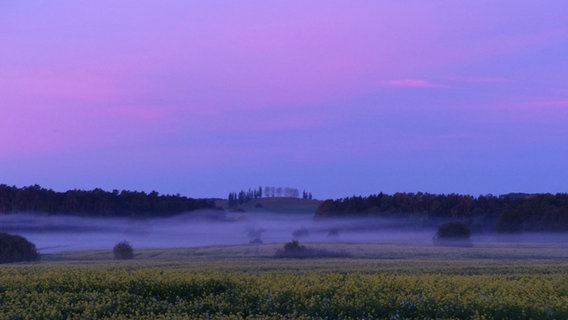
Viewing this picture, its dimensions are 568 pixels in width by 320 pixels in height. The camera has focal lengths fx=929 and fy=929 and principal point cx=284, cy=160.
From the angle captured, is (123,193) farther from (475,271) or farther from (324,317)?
(324,317)

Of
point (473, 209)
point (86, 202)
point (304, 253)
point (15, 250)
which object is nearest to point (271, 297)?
point (304, 253)

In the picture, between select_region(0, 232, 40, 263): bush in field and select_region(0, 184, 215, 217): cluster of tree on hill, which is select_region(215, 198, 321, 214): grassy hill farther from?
select_region(0, 232, 40, 263): bush in field

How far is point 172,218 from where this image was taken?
8919 cm

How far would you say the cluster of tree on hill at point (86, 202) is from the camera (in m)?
85.4

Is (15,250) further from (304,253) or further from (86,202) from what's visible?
(86,202)

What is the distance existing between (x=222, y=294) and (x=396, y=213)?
6826 centimetres

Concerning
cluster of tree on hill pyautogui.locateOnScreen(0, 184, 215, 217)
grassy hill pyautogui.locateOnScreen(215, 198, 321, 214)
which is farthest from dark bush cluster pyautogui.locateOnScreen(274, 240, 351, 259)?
grassy hill pyautogui.locateOnScreen(215, 198, 321, 214)

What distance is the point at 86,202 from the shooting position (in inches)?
3415

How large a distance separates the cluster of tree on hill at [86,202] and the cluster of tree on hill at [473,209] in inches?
618

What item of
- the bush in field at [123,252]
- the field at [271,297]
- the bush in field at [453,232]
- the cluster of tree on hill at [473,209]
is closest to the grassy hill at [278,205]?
the cluster of tree on hill at [473,209]

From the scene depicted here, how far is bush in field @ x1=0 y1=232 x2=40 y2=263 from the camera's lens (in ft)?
154

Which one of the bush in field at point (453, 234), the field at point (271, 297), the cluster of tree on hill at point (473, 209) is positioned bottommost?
the field at point (271, 297)

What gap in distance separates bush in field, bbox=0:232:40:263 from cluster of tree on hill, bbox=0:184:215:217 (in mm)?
37347

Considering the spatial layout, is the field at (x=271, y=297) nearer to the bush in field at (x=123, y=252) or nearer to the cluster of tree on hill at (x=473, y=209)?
the bush in field at (x=123, y=252)
